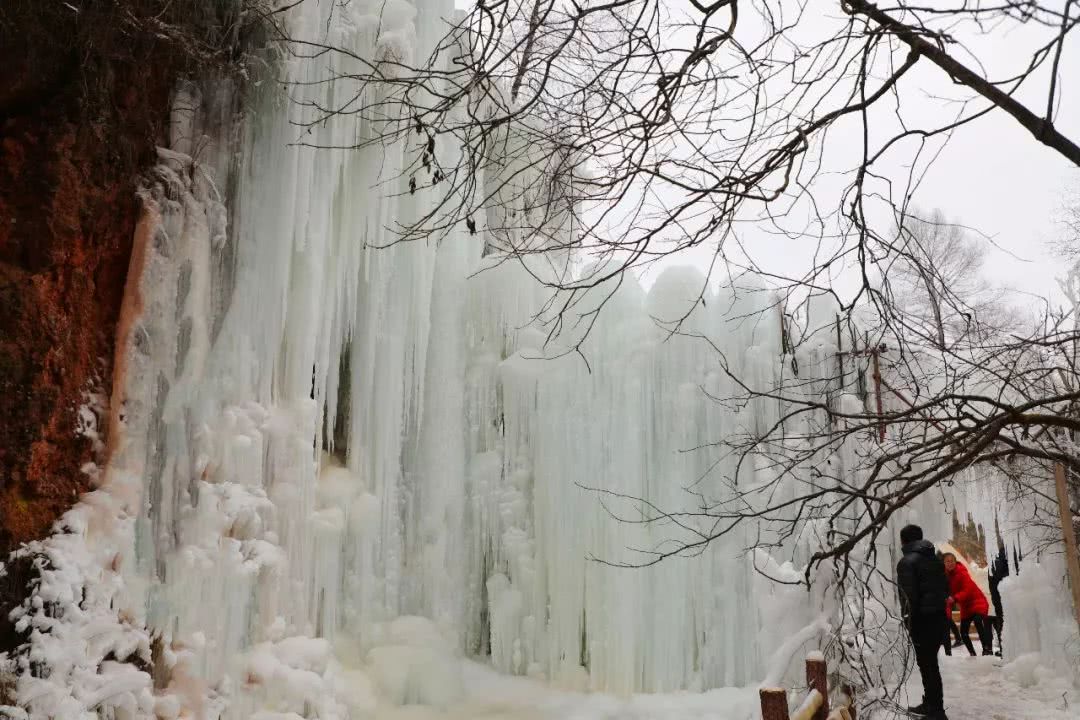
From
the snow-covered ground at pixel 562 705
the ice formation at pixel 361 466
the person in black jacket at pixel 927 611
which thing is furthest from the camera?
the snow-covered ground at pixel 562 705

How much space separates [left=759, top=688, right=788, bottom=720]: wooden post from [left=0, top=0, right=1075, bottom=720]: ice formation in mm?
1407

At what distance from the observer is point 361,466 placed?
6.66 m

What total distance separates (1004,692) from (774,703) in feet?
17.3

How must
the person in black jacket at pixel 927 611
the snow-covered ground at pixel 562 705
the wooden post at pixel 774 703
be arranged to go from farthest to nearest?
the snow-covered ground at pixel 562 705, the person in black jacket at pixel 927 611, the wooden post at pixel 774 703

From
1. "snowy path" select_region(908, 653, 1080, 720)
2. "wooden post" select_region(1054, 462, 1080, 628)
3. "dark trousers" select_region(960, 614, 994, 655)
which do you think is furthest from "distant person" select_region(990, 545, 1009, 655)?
"wooden post" select_region(1054, 462, 1080, 628)

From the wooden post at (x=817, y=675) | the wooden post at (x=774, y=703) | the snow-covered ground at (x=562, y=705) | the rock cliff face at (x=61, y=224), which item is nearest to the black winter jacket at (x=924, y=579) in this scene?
the wooden post at (x=817, y=675)

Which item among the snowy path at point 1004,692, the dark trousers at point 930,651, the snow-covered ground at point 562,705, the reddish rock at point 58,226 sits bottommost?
the snow-covered ground at point 562,705

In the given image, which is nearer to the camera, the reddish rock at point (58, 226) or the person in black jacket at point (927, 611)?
the reddish rock at point (58, 226)

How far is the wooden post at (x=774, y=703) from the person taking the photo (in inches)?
115

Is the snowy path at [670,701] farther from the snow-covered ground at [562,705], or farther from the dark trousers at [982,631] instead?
the dark trousers at [982,631]

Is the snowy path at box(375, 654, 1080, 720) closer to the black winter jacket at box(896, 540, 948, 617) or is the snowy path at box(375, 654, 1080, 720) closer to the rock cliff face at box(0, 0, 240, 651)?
the black winter jacket at box(896, 540, 948, 617)

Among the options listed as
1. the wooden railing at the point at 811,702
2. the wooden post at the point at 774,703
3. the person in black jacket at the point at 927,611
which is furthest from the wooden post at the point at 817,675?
the person in black jacket at the point at 927,611

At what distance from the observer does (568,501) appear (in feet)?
25.0

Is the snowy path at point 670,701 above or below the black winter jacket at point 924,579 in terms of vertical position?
below
